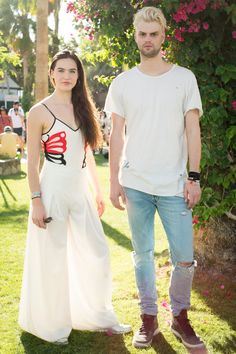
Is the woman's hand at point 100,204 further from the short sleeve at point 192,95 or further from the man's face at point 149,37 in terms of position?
the man's face at point 149,37

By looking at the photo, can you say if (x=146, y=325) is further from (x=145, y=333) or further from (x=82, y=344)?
(x=82, y=344)

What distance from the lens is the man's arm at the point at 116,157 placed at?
338 centimetres

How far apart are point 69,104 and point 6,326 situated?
1.93 m

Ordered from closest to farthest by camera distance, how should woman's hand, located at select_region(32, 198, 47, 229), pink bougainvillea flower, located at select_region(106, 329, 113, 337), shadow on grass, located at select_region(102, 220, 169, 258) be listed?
woman's hand, located at select_region(32, 198, 47, 229) < pink bougainvillea flower, located at select_region(106, 329, 113, 337) < shadow on grass, located at select_region(102, 220, 169, 258)

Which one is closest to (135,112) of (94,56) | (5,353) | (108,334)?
(108,334)

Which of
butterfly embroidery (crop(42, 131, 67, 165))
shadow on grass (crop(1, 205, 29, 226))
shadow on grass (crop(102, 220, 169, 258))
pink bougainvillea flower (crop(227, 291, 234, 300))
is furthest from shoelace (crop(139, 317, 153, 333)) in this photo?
shadow on grass (crop(1, 205, 29, 226))

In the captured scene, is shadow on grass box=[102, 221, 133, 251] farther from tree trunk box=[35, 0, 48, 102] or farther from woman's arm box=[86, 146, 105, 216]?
tree trunk box=[35, 0, 48, 102]

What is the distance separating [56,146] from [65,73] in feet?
1.82

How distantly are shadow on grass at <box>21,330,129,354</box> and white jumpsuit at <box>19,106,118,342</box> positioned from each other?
0.07 m

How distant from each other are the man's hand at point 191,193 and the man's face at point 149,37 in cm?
92

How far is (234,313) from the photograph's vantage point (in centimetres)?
419

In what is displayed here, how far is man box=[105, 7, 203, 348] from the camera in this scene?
127 inches

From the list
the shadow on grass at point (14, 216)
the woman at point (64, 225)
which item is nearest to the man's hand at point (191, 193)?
the woman at point (64, 225)

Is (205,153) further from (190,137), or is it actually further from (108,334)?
(108,334)
